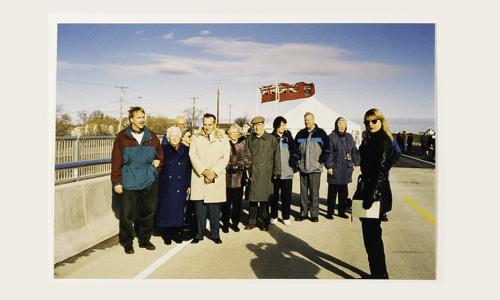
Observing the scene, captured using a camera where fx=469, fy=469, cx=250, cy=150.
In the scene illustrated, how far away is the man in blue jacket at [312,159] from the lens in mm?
9305

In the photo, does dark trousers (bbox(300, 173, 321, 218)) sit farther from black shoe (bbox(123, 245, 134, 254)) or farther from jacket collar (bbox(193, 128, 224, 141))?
black shoe (bbox(123, 245, 134, 254))

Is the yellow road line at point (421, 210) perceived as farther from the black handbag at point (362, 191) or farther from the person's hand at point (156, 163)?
the person's hand at point (156, 163)

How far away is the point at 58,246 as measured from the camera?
645 cm

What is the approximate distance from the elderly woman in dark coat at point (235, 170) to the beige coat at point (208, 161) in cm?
50

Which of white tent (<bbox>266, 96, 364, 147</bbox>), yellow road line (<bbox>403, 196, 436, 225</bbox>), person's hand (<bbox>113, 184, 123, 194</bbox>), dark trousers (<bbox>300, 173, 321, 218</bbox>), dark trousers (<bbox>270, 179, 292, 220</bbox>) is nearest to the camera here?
person's hand (<bbox>113, 184, 123, 194</bbox>)

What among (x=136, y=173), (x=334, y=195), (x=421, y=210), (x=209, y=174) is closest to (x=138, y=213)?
(x=136, y=173)

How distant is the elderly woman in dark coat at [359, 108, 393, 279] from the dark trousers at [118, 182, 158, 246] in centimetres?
327

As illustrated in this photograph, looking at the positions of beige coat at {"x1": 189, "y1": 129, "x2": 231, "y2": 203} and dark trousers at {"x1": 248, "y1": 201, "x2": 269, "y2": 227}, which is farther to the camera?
dark trousers at {"x1": 248, "y1": 201, "x2": 269, "y2": 227}

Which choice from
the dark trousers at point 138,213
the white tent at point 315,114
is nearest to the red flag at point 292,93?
the dark trousers at point 138,213

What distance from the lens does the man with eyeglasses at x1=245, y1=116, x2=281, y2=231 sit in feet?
28.1

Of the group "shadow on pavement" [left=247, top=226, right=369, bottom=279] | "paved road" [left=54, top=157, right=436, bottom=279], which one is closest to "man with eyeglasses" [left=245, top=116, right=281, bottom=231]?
"paved road" [left=54, top=157, right=436, bottom=279]
